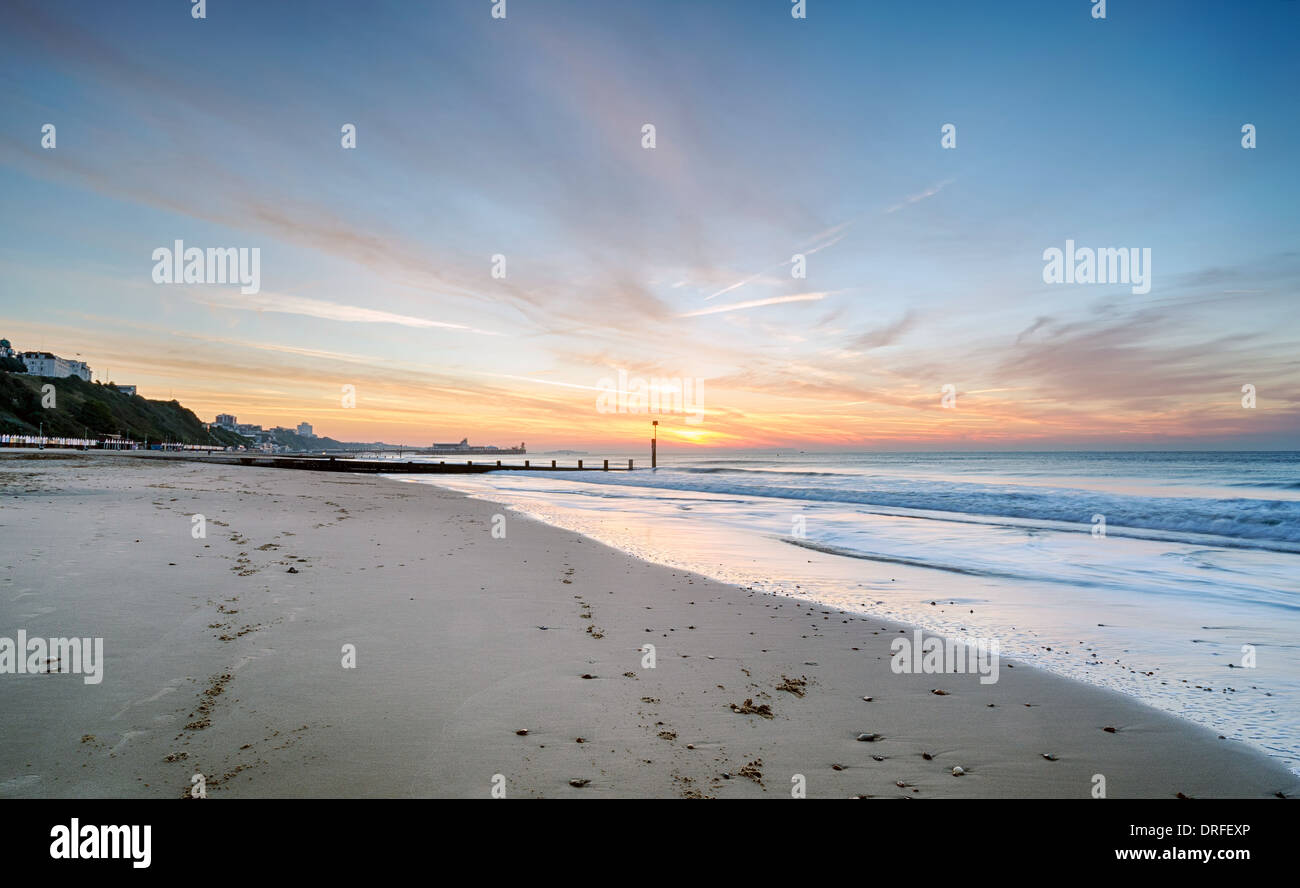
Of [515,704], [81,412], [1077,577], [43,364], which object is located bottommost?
[1077,577]

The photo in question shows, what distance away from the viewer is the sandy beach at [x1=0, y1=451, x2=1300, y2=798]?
3734 millimetres

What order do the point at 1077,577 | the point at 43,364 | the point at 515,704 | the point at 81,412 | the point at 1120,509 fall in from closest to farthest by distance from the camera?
1. the point at 515,704
2. the point at 1077,577
3. the point at 1120,509
4. the point at 81,412
5. the point at 43,364

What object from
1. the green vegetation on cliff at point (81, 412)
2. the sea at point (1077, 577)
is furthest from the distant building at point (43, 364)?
the sea at point (1077, 577)

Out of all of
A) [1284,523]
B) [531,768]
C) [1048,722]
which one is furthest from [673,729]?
[1284,523]

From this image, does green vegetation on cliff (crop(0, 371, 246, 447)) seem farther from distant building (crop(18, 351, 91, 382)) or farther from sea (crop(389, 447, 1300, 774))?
sea (crop(389, 447, 1300, 774))

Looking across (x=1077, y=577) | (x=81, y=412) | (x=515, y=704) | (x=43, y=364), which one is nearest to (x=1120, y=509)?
(x=1077, y=577)

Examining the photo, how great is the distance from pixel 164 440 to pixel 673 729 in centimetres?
20785

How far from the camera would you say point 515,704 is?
15.9 feet

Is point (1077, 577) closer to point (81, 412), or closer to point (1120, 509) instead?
point (1120, 509)

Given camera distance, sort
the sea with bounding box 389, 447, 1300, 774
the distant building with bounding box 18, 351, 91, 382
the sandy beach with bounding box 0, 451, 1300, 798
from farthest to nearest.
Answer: the distant building with bounding box 18, 351, 91, 382
the sea with bounding box 389, 447, 1300, 774
the sandy beach with bounding box 0, 451, 1300, 798

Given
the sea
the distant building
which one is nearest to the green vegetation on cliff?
the distant building

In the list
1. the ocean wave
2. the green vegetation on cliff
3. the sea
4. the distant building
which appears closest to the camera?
the sea

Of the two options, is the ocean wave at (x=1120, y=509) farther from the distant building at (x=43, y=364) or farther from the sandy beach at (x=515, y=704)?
the distant building at (x=43, y=364)

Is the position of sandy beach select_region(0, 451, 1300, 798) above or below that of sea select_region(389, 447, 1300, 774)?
above
